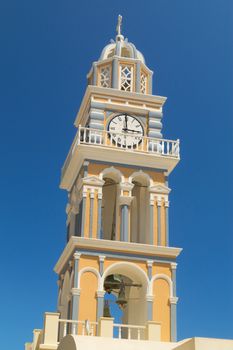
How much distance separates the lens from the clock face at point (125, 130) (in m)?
27.3

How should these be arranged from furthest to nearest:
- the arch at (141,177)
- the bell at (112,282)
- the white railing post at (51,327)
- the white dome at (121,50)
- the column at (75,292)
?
the white dome at (121,50)
the arch at (141,177)
the bell at (112,282)
the column at (75,292)
the white railing post at (51,327)

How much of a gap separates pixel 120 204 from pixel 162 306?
14.1ft

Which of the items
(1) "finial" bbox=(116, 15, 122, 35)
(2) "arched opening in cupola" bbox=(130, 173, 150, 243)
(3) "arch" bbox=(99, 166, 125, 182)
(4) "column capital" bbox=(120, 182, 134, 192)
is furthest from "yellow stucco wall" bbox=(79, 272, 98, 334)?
(1) "finial" bbox=(116, 15, 122, 35)

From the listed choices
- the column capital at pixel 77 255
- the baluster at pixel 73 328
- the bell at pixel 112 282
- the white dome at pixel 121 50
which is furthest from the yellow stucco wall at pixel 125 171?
the baluster at pixel 73 328

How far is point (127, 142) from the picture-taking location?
1077 inches

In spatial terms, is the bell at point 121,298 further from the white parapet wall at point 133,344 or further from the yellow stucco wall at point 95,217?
the white parapet wall at point 133,344

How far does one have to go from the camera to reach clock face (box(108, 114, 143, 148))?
27297mm

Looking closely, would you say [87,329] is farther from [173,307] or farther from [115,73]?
[115,73]

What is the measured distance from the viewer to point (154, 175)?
27.2 m

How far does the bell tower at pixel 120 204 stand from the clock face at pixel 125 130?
40mm

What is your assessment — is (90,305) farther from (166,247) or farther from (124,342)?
(124,342)

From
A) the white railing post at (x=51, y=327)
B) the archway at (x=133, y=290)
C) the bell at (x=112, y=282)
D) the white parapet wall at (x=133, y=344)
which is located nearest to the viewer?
the white parapet wall at (x=133, y=344)

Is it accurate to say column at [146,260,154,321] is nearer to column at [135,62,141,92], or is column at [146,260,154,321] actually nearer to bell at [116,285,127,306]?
bell at [116,285,127,306]

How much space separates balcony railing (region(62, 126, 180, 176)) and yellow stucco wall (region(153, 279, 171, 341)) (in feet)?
17.3
